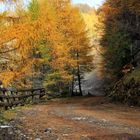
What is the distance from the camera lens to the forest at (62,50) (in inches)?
655

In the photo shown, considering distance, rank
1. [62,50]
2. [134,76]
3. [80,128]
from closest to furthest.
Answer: [80,128], [134,76], [62,50]

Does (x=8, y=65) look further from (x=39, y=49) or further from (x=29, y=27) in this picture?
(x=39, y=49)

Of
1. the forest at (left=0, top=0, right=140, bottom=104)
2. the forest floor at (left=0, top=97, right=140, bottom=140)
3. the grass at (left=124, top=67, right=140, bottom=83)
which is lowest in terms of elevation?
the forest floor at (left=0, top=97, right=140, bottom=140)

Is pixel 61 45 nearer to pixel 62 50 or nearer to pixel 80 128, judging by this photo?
pixel 62 50

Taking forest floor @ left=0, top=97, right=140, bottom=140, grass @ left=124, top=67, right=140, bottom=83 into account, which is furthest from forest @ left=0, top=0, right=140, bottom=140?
forest floor @ left=0, top=97, right=140, bottom=140

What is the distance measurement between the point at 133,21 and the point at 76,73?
1334 cm

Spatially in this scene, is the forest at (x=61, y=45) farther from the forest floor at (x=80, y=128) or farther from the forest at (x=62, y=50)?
the forest floor at (x=80, y=128)

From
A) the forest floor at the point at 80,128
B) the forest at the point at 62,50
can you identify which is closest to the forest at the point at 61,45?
the forest at the point at 62,50

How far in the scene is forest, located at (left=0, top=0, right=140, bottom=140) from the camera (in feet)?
54.6

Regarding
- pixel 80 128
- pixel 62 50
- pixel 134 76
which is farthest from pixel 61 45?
pixel 80 128

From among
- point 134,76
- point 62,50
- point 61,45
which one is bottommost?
point 134,76

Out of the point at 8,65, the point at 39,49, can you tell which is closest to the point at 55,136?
the point at 8,65

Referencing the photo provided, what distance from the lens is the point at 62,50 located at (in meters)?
35.6

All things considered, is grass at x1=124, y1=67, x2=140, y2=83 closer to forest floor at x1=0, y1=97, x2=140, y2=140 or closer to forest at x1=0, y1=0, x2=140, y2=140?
forest at x1=0, y1=0, x2=140, y2=140
